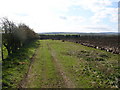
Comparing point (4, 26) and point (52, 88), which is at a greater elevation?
point (4, 26)

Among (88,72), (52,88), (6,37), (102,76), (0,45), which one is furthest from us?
(6,37)

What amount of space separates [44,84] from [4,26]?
1747 cm

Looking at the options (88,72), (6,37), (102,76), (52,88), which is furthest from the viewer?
(6,37)

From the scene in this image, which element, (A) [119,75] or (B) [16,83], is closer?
(B) [16,83]

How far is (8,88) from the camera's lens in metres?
10.2

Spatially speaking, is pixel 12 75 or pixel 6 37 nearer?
pixel 12 75

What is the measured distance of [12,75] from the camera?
518 inches

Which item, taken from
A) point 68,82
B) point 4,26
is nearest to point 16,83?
point 68,82

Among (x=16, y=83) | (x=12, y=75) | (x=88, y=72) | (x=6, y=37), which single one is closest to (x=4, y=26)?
(x=6, y=37)

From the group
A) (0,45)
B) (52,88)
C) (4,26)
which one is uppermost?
(4,26)

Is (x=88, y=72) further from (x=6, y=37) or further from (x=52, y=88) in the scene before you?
(x=6, y=37)

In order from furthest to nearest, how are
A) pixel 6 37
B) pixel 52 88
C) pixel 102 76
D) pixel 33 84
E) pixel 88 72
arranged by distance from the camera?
pixel 6 37 → pixel 88 72 → pixel 102 76 → pixel 33 84 → pixel 52 88

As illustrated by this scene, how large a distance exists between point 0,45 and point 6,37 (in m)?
3.64

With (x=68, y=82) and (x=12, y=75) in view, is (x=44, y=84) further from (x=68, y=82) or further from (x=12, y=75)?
(x=12, y=75)
